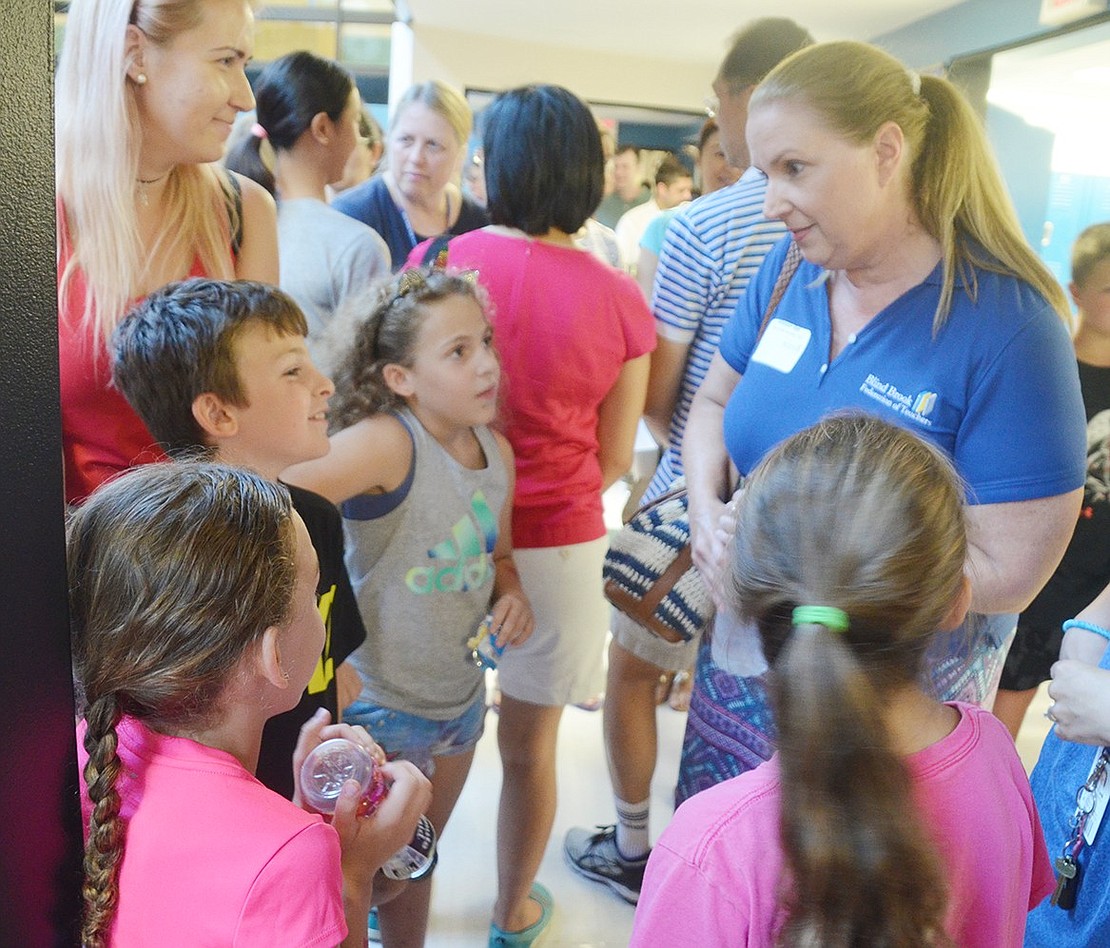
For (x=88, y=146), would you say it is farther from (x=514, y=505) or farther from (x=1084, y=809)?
(x=1084, y=809)

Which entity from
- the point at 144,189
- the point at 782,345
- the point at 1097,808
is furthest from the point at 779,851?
the point at 144,189

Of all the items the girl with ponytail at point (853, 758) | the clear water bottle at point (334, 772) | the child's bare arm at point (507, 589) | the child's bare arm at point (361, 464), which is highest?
the girl with ponytail at point (853, 758)

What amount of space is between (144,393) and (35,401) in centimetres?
79

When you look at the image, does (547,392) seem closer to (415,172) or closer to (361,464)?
(361,464)

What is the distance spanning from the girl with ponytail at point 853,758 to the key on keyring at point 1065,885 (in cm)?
22

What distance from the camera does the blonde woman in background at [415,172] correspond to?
10.2 ft

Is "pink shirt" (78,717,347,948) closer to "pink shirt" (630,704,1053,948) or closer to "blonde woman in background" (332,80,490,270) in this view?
"pink shirt" (630,704,1053,948)

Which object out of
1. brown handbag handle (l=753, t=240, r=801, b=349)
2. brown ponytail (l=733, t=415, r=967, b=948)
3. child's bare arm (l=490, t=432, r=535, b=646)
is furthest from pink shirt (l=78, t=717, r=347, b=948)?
brown handbag handle (l=753, t=240, r=801, b=349)

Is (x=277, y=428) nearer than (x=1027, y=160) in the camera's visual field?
Yes

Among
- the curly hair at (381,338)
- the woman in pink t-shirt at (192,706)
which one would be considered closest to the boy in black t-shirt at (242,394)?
the curly hair at (381,338)

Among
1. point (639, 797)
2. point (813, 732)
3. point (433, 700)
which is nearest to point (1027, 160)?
point (639, 797)

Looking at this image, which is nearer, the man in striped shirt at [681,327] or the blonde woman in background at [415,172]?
the man in striped shirt at [681,327]

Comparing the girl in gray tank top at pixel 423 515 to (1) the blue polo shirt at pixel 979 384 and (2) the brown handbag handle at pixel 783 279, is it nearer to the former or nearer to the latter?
(2) the brown handbag handle at pixel 783 279

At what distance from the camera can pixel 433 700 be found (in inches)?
68.7
